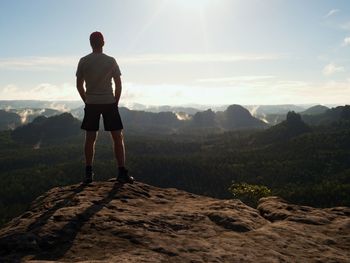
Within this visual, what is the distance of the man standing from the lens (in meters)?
14.9

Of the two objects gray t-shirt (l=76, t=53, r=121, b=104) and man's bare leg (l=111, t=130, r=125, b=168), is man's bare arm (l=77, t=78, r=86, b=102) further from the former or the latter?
man's bare leg (l=111, t=130, r=125, b=168)

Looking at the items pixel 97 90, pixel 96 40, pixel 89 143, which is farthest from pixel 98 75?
pixel 89 143

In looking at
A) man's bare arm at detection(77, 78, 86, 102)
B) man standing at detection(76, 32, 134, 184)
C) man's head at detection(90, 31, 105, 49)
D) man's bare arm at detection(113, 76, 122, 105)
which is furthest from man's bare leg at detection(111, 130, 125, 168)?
man's head at detection(90, 31, 105, 49)

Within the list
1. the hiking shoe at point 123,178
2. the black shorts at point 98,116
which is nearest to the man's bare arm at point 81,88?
the black shorts at point 98,116

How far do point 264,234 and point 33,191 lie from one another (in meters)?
182

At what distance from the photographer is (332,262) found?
9461 millimetres

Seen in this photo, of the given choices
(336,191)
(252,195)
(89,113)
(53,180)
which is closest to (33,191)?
(53,180)

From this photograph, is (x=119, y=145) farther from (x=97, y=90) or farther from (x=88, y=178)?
(x=97, y=90)

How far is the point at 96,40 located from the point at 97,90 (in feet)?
5.63

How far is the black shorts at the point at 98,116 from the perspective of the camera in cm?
1506

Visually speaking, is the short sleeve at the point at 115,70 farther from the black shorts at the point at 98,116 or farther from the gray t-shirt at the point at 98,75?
the black shorts at the point at 98,116

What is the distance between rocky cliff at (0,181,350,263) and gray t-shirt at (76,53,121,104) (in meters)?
3.27

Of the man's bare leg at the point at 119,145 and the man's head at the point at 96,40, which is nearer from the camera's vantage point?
the man's head at the point at 96,40

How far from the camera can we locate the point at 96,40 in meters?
14.8
